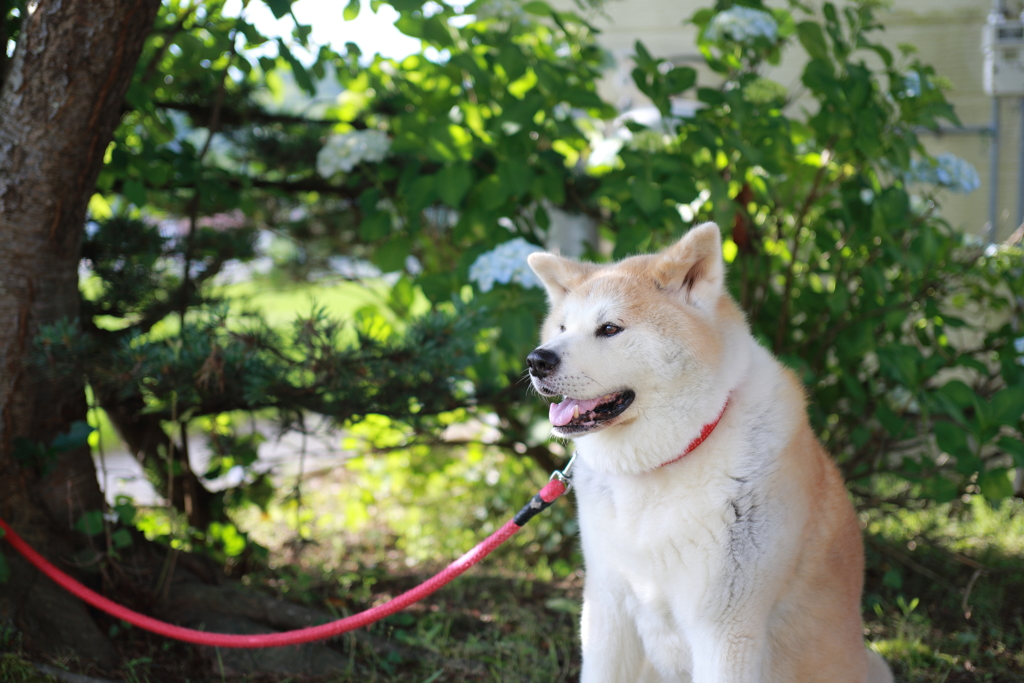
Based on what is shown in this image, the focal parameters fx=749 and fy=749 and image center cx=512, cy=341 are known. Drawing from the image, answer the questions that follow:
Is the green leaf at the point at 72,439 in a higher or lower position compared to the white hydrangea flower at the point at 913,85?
lower

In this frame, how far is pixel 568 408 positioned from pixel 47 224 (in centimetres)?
180

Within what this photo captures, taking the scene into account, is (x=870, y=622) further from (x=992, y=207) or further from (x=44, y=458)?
(x=44, y=458)

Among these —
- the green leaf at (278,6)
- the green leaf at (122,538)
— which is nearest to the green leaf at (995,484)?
the green leaf at (278,6)

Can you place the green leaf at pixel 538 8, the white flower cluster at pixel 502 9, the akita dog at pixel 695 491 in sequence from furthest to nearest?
the white flower cluster at pixel 502 9 → the green leaf at pixel 538 8 → the akita dog at pixel 695 491

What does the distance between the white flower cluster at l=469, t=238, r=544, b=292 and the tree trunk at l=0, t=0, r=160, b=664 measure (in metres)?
1.31

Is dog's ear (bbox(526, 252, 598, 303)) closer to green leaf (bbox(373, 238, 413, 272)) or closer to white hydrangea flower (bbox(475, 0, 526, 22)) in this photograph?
green leaf (bbox(373, 238, 413, 272))

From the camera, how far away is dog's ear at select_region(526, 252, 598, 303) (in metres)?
2.09

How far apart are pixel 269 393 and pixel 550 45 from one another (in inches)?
78.8

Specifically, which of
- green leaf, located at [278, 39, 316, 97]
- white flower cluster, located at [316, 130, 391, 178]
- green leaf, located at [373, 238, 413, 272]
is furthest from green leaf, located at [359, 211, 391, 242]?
green leaf, located at [278, 39, 316, 97]

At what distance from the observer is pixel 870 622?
302 cm

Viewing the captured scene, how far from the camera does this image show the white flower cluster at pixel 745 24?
2881mm

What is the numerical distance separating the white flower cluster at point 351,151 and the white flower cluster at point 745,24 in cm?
150

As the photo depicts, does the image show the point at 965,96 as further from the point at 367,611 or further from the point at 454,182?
the point at 367,611

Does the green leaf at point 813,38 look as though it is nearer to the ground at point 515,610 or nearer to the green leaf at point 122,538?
the ground at point 515,610
